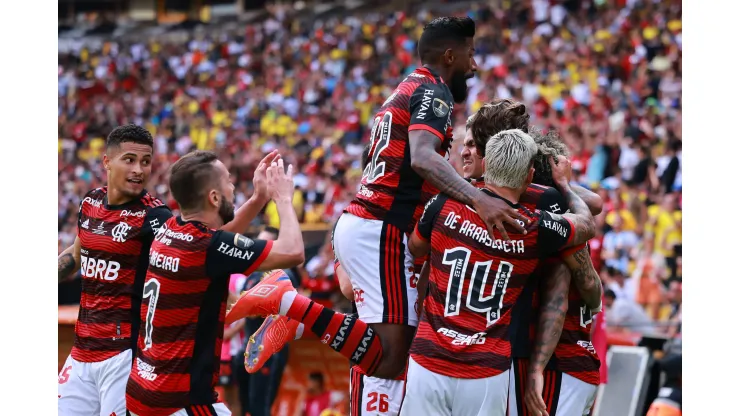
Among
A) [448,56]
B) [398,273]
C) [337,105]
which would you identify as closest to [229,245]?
[398,273]

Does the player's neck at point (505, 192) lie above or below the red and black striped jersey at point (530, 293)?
above

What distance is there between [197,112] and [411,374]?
19.3m

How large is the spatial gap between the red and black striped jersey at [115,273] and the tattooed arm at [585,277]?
242 cm

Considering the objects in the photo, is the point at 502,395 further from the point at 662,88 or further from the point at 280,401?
the point at 662,88

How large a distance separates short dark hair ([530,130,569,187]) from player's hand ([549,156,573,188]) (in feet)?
0.13

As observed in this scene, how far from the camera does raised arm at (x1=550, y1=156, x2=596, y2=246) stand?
4.66 metres

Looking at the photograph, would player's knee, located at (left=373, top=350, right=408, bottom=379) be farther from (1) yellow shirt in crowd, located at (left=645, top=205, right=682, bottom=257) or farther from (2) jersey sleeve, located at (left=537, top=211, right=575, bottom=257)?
(1) yellow shirt in crowd, located at (left=645, top=205, right=682, bottom=257)

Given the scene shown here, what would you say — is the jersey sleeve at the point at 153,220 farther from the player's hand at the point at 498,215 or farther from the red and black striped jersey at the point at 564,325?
the red and black striped jersey at the point at 564,325

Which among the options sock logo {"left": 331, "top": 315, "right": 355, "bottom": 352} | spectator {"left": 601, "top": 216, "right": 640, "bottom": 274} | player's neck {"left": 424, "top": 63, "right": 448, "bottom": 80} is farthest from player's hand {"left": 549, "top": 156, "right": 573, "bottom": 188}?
spectator {"left": 601, "top": 216, "right": 640, "bottom": 274}

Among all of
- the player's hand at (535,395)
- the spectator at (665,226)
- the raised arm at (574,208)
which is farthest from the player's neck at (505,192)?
the spectator at (665,226)

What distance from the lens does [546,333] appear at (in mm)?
4785

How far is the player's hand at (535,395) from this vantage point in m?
4.74
